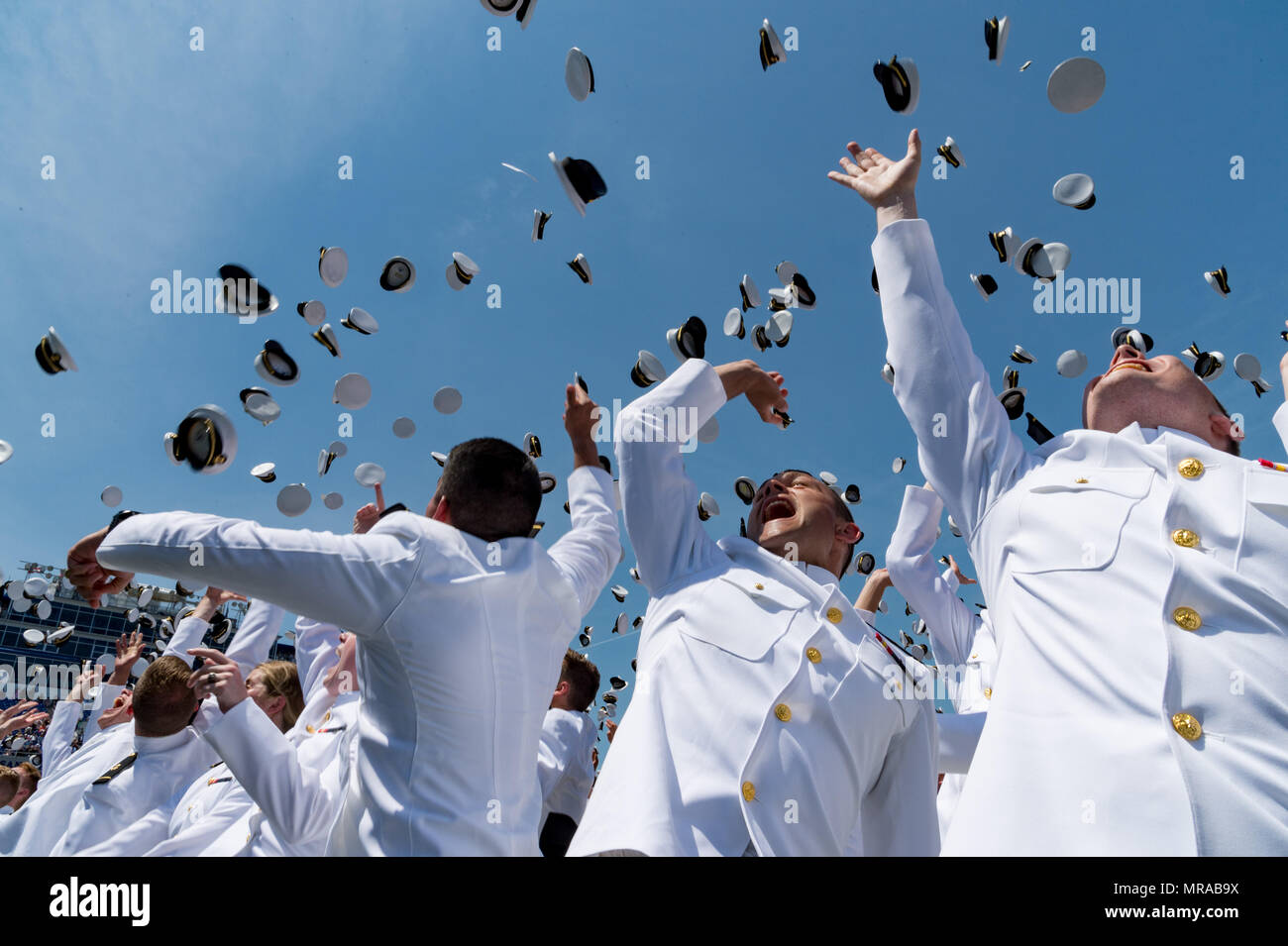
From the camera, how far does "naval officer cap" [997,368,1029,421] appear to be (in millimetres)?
6750

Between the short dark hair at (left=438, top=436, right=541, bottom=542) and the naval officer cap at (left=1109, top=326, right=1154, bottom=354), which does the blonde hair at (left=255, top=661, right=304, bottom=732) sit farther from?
the naval officer cap at (left=1109, top=326, right=1154, bottom=354)

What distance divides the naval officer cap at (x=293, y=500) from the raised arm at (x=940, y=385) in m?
5.69

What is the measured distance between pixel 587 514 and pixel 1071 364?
18.8 feet

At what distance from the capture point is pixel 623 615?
419 inches

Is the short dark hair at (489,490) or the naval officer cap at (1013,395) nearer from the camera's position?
the short dark hair at (489,490)

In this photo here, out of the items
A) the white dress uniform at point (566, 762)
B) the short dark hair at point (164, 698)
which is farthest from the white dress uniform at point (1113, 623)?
the short dark hair at point (164, 698)

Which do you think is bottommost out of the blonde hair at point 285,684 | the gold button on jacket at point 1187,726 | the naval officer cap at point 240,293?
the blonde hair at point 285,684

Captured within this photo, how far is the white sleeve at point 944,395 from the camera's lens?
247 centimetres

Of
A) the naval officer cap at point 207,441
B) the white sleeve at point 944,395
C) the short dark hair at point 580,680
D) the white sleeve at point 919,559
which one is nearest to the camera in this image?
the white sleeve at point 944,395

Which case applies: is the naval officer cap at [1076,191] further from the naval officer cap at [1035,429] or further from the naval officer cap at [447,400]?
the naval officer cap at [447,400]

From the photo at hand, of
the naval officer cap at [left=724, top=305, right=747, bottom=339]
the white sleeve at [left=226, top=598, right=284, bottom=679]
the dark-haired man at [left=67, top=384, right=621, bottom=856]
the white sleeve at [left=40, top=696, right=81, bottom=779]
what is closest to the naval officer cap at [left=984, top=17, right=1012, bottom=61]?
the naval officer cap at [left=724, top=305, right=747, bottom=339]

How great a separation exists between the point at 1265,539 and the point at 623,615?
9079 millimetres

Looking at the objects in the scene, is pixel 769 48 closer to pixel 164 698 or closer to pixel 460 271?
pixel 460 271

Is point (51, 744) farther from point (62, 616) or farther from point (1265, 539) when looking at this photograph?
point (62, 616)
